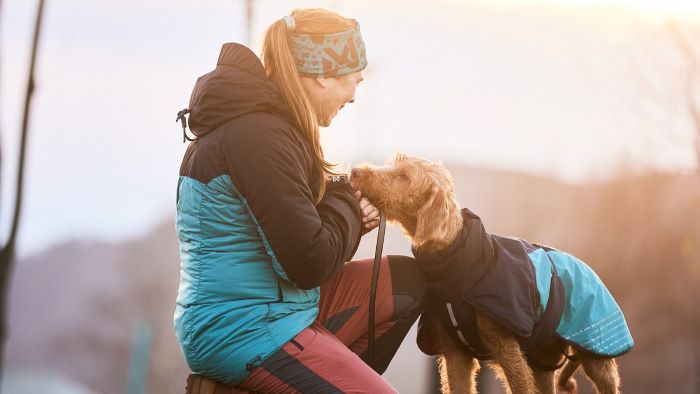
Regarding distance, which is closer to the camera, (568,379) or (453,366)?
(453,366)

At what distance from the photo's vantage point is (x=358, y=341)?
3930 mm

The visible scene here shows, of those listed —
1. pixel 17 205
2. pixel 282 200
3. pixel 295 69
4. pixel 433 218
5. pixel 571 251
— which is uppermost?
pixel 295 69

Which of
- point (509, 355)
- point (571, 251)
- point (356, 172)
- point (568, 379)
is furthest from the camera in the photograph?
point (571, 251)

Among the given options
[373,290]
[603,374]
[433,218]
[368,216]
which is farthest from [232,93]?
[603,374]

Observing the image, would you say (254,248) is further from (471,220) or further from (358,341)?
(471,220)

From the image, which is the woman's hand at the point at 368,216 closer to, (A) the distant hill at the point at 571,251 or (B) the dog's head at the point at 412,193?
(B) the dog's head at the point at 412,193

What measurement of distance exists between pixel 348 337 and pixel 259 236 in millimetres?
770

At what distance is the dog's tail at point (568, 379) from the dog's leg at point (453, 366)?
2.08 feet

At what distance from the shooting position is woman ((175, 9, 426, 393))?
325cm

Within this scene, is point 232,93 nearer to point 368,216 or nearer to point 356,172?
point 368,216

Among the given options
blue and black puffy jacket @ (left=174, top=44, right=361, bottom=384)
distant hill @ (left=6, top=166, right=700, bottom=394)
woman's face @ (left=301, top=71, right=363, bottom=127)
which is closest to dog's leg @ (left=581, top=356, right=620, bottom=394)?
blue and black puffy jacket @ (left=174, top=44, right=361, bottom=384)

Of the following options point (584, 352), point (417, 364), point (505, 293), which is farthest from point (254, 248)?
point (417, 364)

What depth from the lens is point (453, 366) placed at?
177 inches

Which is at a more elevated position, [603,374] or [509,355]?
[509,355]
